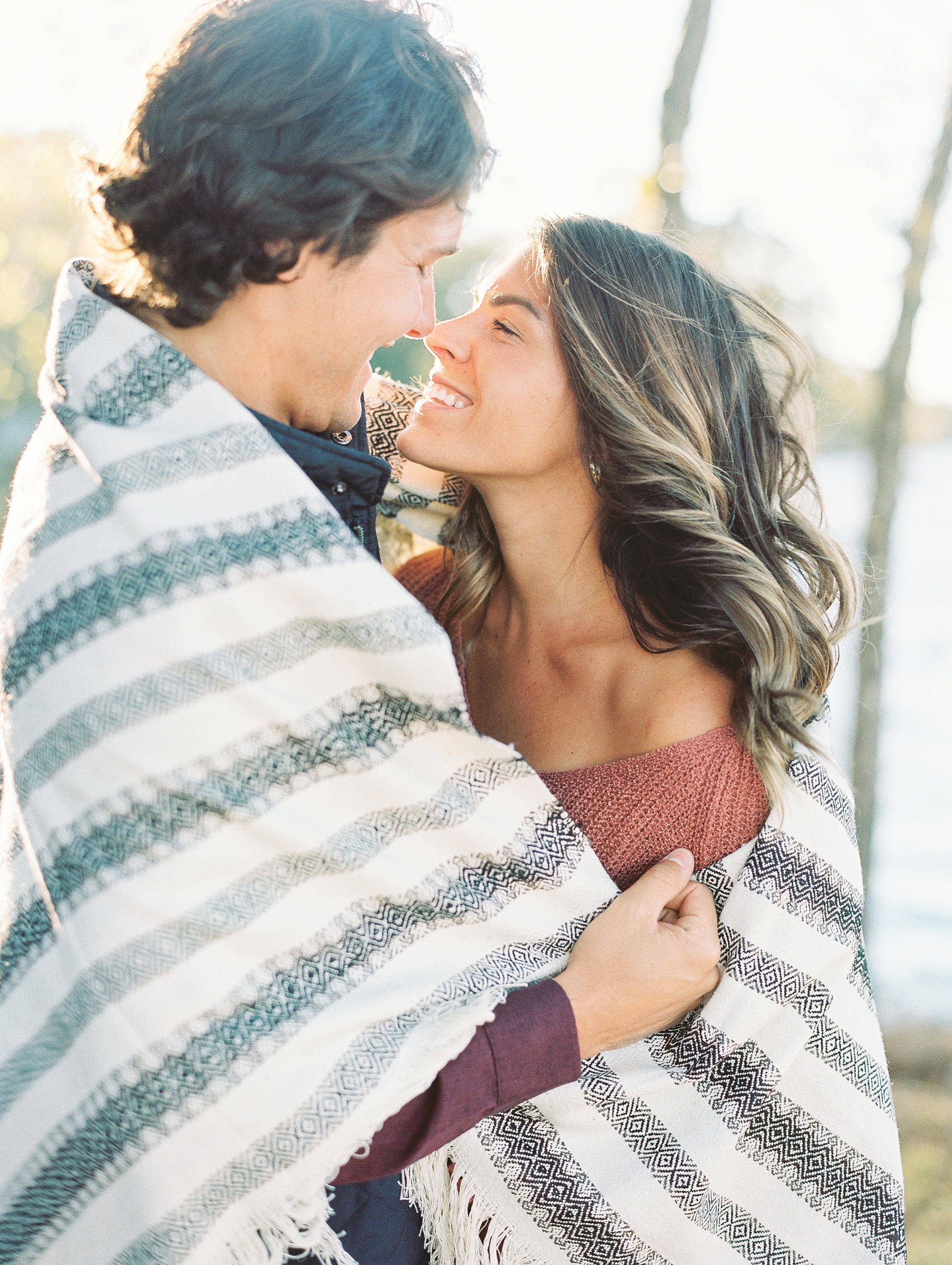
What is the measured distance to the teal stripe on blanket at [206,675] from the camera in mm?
1313

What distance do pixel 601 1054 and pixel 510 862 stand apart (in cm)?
37

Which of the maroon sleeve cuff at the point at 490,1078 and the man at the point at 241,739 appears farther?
the maroon sleeve cuff at the point at 490,1078

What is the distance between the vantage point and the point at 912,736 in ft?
37.7

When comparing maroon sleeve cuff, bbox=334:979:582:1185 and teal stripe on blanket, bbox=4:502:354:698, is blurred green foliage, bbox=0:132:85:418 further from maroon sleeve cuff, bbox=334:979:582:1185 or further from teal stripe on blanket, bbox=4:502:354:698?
maroon sleeve cuff, bbox=334:979:582:1185

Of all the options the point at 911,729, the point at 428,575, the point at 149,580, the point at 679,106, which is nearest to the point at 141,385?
the point at 149,580

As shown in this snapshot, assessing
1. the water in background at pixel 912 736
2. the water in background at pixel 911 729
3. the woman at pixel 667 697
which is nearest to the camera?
the woman at pixel 667 697

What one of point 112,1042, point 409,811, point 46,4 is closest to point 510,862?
point 409,811

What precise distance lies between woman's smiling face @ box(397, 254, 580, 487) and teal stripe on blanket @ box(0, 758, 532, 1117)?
0.86 metres

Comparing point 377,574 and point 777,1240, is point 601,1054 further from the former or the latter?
point 377,574

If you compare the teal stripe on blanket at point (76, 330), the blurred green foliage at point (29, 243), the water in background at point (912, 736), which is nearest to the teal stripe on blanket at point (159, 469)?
the teal stripe on blanket at point (76, 330)

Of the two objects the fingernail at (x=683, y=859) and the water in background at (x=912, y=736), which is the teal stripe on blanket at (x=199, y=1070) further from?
the water in background at (x=912, y=736)

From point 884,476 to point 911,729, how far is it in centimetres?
867

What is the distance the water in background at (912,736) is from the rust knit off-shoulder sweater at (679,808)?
744 mm

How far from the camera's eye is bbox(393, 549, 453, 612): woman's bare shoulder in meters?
2.52
